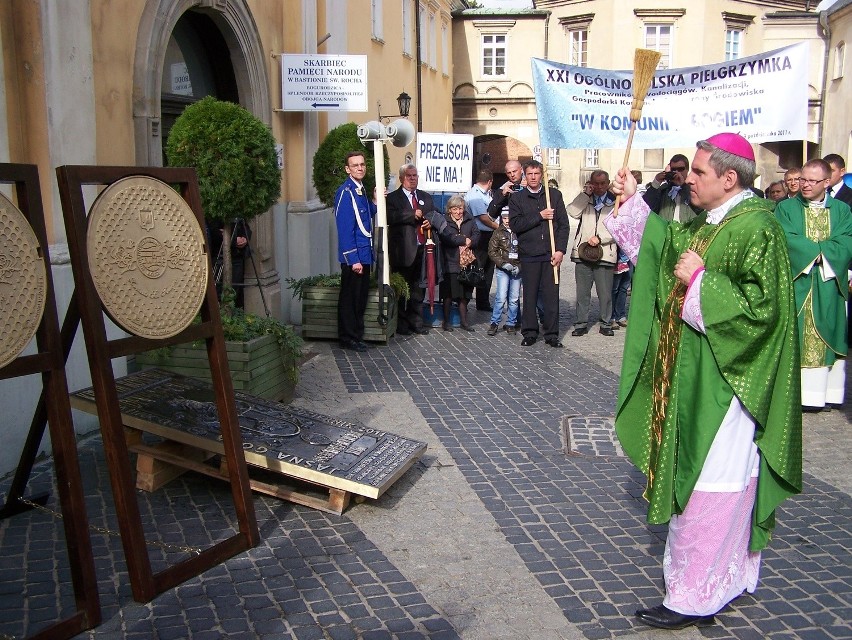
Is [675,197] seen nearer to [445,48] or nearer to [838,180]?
[838,180]

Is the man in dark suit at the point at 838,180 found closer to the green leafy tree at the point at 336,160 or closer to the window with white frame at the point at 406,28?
the green leafy tree at the point at 336,160

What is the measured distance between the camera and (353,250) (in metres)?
9.31

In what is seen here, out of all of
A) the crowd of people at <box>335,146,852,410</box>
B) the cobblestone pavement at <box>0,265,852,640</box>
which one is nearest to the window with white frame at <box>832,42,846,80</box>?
the crowd of people at <box>335,146,852,410</box>

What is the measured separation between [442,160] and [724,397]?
1012 centimetres

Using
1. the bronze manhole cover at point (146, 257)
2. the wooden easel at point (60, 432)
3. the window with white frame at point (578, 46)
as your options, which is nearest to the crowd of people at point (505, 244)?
the bronze manhole cover at point (146, 257)

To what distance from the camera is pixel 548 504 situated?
520 centimetres

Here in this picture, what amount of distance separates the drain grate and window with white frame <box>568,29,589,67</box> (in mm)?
28686

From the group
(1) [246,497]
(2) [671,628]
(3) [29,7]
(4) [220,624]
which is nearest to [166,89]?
(3) [29,7]

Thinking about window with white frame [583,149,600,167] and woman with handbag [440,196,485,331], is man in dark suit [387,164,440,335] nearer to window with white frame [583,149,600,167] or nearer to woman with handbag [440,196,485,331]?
woman with handbag [440,196,485,331]

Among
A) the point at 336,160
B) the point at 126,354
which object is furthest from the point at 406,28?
the point at 126,354

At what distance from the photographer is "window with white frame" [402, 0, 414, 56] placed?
21.8 meters

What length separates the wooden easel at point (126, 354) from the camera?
3676 millimetres

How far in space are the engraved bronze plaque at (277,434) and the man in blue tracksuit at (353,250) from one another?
3.78 m

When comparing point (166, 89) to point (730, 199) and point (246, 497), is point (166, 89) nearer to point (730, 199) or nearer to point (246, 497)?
point (246, 497)
